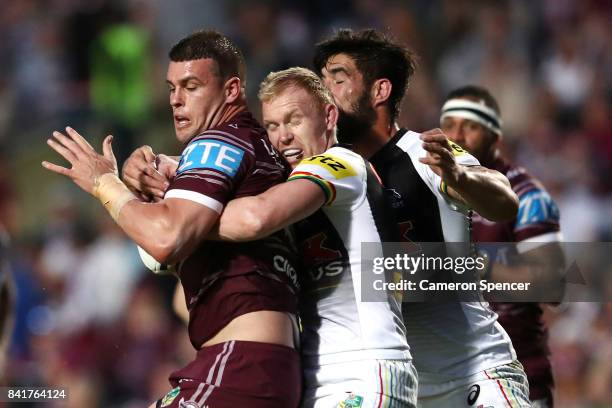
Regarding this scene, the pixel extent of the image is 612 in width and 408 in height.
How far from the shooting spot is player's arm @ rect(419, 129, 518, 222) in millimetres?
4518

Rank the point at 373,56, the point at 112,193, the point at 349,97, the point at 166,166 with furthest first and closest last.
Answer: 1. the point at 373,56
2. the point at 349,97
3. the point at 166,166
4. the point at 112,193

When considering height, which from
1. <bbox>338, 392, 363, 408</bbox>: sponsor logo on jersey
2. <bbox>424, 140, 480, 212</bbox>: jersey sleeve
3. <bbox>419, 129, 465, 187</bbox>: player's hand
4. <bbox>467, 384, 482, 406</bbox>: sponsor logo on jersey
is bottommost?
<bbox>338, 392, 363, 408</bbox>: sponsor logo on jersey

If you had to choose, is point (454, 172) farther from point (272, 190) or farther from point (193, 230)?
point (193, 230)

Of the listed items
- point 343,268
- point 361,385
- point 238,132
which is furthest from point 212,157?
point 361,385

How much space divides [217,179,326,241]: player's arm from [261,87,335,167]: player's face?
0.44 metres

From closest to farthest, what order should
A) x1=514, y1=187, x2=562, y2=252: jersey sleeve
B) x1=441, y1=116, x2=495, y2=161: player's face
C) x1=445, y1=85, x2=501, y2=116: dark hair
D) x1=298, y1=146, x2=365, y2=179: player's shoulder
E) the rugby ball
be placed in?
1. x1=298, y1=146, x2=365, y2=179: player's shoulder
2. the rugby ball
3. x1=514, y1=187, x2=562, y2=252: jersey sleeve
4. x1=441, y1=116, x2=495, y2=161: player's face
5. x1=445, y1=85, x2=501, y2=116: dark hair

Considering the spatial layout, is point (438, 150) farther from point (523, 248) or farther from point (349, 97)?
point (523, 248)

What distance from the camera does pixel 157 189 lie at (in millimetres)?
4812

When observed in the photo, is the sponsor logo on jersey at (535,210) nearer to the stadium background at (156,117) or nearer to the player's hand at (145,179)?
the player's hand at (145,179)

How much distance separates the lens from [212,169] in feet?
14.5

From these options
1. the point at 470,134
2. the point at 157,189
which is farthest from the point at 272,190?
the point at 470,134

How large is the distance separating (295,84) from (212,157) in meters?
0.61

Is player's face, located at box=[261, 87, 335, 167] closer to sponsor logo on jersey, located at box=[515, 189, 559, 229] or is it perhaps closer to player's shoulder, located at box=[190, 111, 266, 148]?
player's shoulder, located at box=[190, 111, 266, 148]
